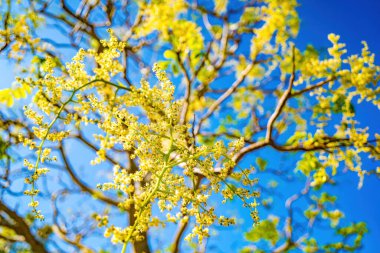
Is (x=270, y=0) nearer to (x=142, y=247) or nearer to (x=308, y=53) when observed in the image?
(x=308, y=53)

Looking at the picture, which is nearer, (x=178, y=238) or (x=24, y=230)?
(x=24, y=230)

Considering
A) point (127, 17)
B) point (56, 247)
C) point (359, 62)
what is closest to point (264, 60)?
point (359, 62)

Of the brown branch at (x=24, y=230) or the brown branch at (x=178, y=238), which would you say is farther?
the brown branch at (x=178, y=238)

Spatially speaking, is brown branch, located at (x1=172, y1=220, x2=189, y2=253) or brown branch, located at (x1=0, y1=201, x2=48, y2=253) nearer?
brown branch, located at (x1=0, y1=201, x2=48, y2=253)

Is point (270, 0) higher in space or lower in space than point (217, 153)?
higher

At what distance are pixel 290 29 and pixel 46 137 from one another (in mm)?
4183

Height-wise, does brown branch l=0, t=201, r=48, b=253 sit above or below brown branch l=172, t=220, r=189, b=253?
below

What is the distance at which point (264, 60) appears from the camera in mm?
5020

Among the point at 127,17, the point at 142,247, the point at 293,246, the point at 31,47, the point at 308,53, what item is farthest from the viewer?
the point at 293,246

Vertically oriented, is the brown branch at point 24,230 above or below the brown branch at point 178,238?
below

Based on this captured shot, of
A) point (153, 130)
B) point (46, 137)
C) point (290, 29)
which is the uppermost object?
point (290, 29)

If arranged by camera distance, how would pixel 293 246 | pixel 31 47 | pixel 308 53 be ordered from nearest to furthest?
1. pixel 31 47
2. pixel 308 53
3. pixel 293 246

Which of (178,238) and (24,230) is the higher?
(178,238)

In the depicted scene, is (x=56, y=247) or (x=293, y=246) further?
(x=293, y=246)
